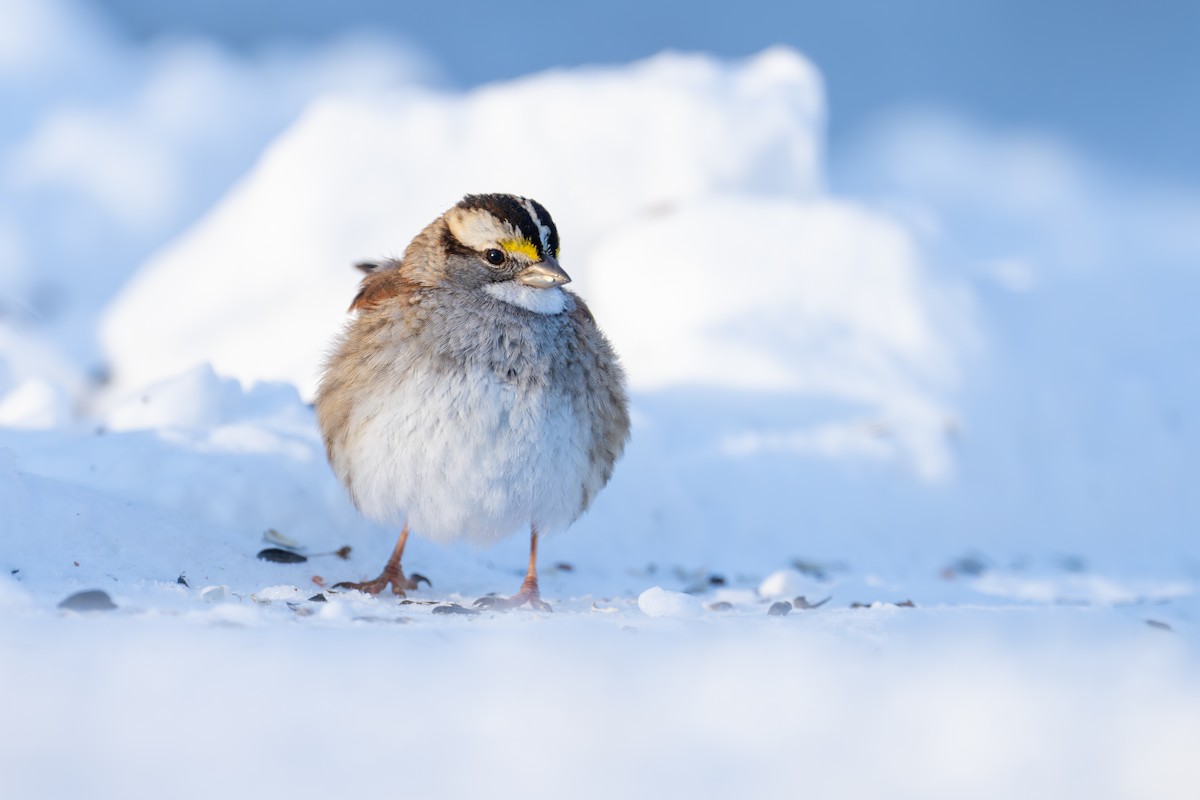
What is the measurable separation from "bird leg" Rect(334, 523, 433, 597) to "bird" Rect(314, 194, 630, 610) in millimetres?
14

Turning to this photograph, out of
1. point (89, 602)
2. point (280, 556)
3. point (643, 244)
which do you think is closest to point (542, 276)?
point (280, 556)

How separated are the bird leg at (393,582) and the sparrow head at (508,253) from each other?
3.55 ft

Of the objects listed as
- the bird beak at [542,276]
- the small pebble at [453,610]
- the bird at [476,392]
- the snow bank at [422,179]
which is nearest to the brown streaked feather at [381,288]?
the bird at [476,392]

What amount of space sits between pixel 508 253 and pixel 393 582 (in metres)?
1.45

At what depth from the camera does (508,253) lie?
164 inches

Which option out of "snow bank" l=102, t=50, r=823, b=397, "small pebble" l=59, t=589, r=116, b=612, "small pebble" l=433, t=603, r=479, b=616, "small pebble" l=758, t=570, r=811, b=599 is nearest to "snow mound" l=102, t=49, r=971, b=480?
"snow bank" l=102, t=50, r=823, b=397

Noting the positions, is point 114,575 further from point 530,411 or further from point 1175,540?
point 1175,540

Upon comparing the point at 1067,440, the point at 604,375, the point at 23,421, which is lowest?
the point at 23,421

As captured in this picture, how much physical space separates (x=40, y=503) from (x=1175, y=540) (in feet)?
27.4

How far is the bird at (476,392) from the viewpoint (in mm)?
3898

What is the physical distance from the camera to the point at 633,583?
554 centimetres

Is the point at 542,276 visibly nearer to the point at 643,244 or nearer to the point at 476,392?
the point at 476,392

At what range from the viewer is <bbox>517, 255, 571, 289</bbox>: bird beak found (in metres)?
4.11

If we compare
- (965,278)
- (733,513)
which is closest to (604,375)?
(733,513)
